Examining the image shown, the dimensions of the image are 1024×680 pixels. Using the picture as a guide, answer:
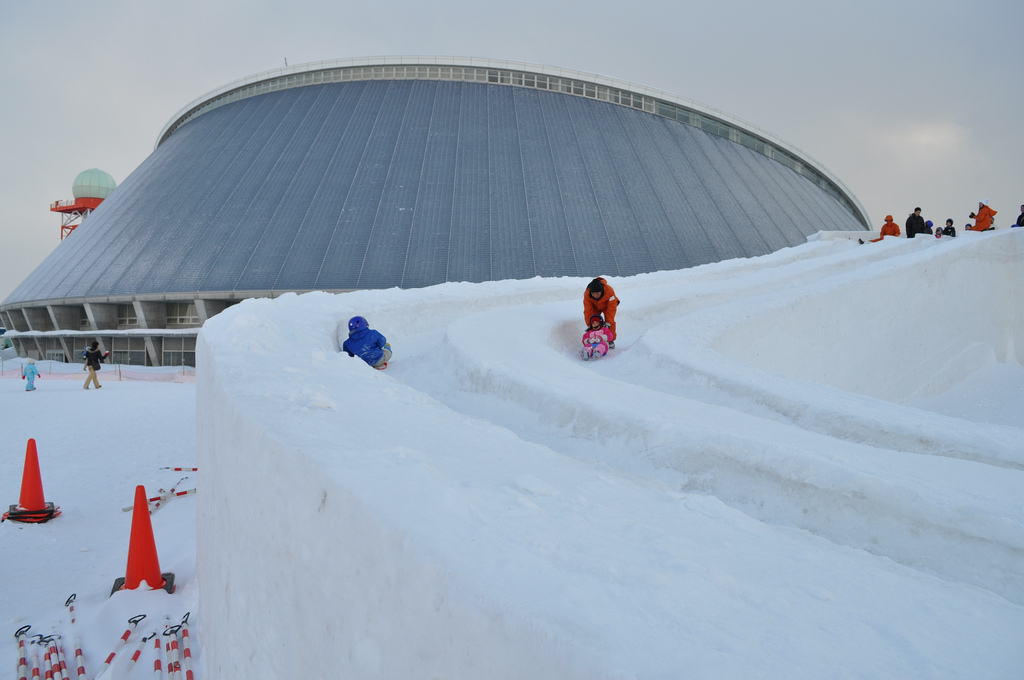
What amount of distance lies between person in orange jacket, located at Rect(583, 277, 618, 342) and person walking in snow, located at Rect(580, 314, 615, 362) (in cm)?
6

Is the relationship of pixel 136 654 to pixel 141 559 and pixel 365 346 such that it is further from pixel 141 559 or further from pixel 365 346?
pixel 365 346

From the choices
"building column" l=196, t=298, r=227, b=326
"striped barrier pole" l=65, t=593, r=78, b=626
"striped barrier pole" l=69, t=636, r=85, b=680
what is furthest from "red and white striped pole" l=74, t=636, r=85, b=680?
"building column" l=196, t=298, r=227, b=326

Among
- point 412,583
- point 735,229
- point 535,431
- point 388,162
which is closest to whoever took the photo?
point 412,583

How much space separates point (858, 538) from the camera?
10.1 ft

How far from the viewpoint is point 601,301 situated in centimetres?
832

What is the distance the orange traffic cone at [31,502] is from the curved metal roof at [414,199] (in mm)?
10030

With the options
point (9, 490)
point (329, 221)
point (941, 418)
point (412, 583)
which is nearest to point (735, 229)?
point (329, 221)

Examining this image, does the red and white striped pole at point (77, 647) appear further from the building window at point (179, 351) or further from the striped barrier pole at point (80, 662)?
the building window at point (179, 351)

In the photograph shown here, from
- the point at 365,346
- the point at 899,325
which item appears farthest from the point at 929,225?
the point at 365,346

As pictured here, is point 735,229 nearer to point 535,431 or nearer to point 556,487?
point 535,431

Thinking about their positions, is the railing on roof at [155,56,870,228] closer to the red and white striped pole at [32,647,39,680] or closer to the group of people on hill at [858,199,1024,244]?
the group of people on hill at [858,199,1024,244]

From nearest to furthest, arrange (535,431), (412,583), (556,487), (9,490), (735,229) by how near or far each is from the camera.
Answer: (412,583)
(556,487)
(535,431)
(9,490)
(735,229)

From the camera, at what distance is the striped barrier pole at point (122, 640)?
422cm

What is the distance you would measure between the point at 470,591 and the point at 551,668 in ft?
0.93
